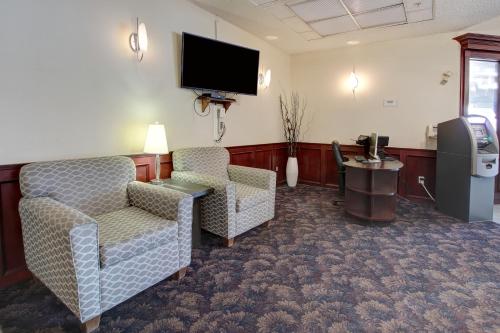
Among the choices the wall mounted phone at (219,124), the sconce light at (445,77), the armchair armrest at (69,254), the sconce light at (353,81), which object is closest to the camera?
the armchair armrest at (69,254)

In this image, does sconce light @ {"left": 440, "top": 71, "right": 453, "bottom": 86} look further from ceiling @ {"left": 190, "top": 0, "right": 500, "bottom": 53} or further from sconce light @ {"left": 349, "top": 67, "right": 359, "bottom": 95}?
sconce light @ {"left": 349, "top": 67, "right": 359, "bottom": 95}

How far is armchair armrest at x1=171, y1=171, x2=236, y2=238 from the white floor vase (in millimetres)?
2677

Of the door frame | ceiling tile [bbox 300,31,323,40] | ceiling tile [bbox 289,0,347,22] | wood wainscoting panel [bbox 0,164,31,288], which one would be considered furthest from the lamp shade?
the door frame

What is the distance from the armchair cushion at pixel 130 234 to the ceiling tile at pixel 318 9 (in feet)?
9.13

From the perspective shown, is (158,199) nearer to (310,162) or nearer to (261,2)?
(261,2)

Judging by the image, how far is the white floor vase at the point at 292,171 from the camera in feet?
17.3

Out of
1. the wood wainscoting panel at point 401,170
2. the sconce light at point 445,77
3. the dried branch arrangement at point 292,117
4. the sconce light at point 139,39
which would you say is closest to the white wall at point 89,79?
the sconce light at point 139,39

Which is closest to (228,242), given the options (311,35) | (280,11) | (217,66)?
(217,66)

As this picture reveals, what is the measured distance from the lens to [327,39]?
4512 mm

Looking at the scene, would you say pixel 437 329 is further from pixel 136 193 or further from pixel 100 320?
pixel 136 193

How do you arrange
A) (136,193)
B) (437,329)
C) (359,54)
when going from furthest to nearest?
(359,54), (136,193), (437,329)

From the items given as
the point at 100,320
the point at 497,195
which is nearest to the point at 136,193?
the point at 100,320

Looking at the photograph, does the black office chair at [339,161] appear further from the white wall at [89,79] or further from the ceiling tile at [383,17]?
the white wall at [89,79]

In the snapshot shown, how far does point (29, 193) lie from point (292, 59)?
4.78 m
